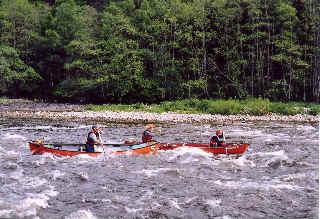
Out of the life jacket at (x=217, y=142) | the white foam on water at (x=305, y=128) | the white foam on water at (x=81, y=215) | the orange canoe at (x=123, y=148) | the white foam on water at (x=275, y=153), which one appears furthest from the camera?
the white foam on water at (x=305, y=128)

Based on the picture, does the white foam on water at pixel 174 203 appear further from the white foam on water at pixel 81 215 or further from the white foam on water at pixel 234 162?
the white foam on water at pixel 234 162

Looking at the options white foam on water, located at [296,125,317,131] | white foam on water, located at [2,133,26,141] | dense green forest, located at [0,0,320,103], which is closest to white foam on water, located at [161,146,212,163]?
white foam on water, located at [2,133,26,141]

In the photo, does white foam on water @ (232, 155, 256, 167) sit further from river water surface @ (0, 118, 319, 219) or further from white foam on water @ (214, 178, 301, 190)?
white foam on water @ (214, 178, 301, 190)

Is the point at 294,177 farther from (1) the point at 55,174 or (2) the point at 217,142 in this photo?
(1) the point at 55,174

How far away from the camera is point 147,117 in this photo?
107ft

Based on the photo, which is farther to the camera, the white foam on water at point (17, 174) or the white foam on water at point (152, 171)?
the white foam on water at point (152, 171)

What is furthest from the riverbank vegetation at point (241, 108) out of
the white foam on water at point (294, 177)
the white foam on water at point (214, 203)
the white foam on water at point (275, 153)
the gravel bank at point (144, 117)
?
the white foam on water at point (214, 203)

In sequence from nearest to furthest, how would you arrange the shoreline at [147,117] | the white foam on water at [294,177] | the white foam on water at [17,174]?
the white foam on water at [294,177] < the white foam on water at [17,174] < the shoreline at [147,117]

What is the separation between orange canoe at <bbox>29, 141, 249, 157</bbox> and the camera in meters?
18.5

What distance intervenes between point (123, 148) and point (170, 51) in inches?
1106

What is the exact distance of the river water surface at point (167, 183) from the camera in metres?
12.0

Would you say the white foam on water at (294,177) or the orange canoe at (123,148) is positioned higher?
the orange canoe at (123,148)

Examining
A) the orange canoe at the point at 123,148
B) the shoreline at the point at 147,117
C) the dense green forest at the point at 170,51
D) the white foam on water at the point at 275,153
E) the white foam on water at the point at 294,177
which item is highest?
the dense green forest at the point at 170,51

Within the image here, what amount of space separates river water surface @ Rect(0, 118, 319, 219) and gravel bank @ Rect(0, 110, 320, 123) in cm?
807
